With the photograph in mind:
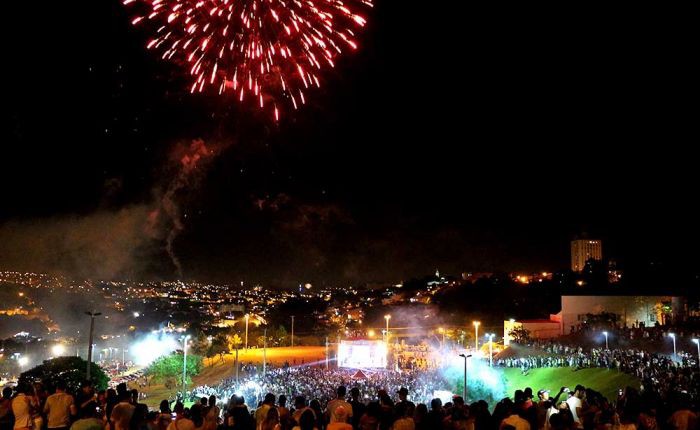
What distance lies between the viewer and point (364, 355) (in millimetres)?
33719

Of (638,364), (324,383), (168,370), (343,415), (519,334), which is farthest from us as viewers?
(519,334)

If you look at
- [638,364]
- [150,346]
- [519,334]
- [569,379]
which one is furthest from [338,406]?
[150,346]

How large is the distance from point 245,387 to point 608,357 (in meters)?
16.7

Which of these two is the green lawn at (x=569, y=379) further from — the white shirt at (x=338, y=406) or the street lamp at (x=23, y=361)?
the street lamp at (x=23, y=361)

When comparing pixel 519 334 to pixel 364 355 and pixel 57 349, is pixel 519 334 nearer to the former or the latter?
pixel 364 355

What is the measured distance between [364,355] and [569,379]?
11011 mm

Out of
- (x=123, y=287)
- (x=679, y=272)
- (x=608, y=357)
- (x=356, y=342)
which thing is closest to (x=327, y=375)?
(x=356, y=342)

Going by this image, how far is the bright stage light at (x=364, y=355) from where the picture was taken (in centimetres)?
3353

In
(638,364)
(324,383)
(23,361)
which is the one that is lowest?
(23,361)

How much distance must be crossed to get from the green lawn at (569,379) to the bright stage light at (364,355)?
6563 mm

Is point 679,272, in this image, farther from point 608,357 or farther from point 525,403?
point 525,403

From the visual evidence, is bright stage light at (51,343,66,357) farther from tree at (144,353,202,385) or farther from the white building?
the white building

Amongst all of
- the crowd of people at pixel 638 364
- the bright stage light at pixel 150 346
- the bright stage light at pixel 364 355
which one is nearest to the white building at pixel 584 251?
the bright stage light at pixel 150 346

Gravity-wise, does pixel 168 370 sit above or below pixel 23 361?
above
